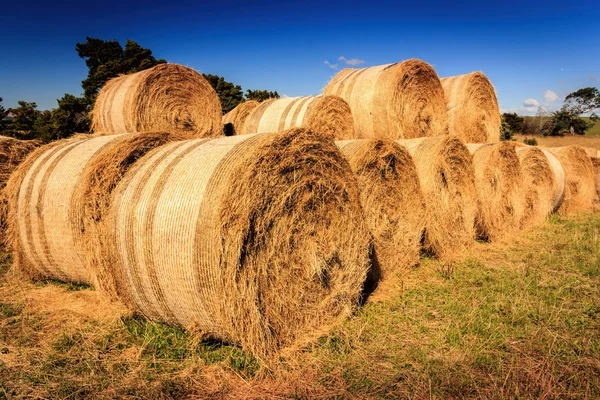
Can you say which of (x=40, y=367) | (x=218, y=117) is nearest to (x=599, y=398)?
(x=40, y=367)

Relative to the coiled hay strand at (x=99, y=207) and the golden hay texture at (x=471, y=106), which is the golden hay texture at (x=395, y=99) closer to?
the golden hay texture at (x=471, y=106)

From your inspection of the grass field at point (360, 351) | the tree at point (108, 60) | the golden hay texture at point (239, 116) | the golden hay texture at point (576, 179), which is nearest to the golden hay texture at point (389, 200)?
the grass field at point (360, 351)

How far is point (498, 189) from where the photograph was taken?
23.5ft

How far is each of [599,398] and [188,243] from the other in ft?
10.8

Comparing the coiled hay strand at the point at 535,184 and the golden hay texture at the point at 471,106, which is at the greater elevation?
the golden hay texture at the point at 471,106

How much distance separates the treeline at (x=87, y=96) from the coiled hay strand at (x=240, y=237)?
16486 millimetres

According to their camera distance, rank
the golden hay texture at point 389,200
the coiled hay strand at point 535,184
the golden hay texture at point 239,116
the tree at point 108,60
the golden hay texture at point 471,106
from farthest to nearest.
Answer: the tree at point 108,60, the golden hay texture at point 239,116, the golden hay texture at point 471,106, the coiled hay strand at point 535,184, the golden hay texture at point 389,200

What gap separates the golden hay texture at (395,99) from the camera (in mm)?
7016

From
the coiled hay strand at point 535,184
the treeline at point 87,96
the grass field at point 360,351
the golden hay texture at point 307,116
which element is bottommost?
the grass field at point 360,351

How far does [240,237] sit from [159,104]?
461 centimetres

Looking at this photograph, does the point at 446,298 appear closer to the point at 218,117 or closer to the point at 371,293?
the point at 371,293

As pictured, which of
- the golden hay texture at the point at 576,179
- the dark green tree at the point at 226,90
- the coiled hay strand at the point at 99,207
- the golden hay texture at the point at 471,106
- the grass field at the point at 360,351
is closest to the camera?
the grass field at the point at 360,351

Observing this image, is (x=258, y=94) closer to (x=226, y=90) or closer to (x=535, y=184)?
(x=226, y=90)

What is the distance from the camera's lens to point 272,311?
11.5 ft
